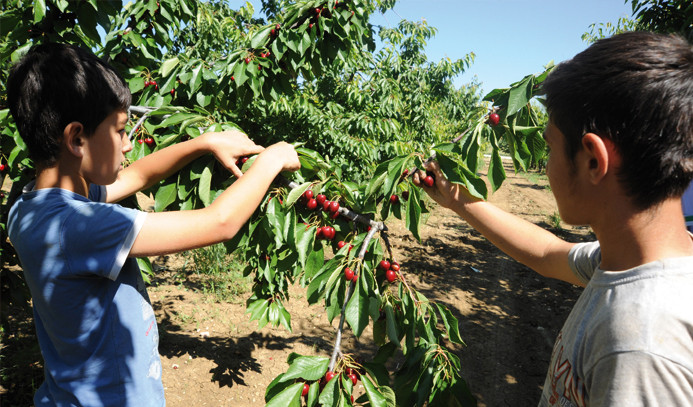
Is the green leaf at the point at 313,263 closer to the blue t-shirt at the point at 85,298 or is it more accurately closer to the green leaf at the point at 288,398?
the green leaf at the point at 288,398

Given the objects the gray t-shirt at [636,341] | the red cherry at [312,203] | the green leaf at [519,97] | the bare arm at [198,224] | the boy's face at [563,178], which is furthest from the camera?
the red cherry at [312,203]

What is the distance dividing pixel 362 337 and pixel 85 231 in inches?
163

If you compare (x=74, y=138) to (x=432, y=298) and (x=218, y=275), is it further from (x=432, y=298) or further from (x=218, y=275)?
(x=432, y=298)

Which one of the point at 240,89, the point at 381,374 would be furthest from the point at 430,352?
the point at 240,89

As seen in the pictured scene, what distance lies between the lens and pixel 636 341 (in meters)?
0.64

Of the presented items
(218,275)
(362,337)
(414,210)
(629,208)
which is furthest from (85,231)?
(218,275)

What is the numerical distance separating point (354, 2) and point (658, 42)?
1969 millimetres

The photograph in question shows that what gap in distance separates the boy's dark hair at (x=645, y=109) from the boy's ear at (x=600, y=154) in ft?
0.04

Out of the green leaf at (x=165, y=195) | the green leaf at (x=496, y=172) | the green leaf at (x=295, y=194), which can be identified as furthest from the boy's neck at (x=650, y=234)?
the green leaf at (x=165, y=195)

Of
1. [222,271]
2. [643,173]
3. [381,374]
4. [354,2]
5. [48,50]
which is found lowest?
[222,271]

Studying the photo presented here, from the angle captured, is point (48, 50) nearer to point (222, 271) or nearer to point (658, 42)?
point (658, 42)

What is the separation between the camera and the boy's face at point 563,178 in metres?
0.86

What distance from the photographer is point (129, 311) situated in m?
1.12

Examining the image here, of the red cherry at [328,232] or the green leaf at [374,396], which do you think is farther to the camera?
the red cherry at [328,232]
